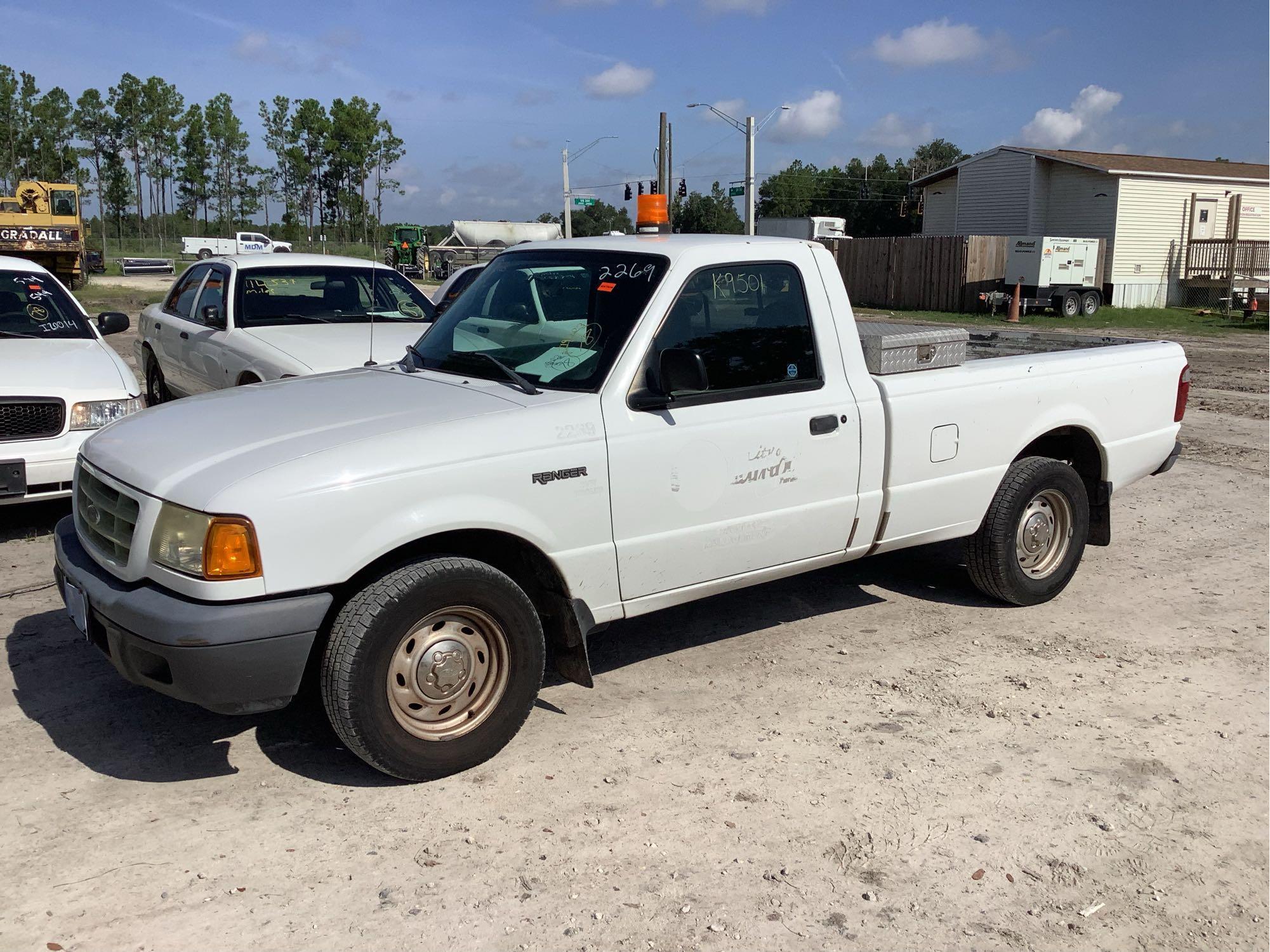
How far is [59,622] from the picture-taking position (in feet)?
17.2

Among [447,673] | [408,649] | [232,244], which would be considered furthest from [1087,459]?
[232,244]

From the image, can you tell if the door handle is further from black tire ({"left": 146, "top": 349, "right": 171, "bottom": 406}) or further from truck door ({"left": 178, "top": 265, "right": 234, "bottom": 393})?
black tire ({"left": 146, "top": 349, "right": 171, "bottom": 406})

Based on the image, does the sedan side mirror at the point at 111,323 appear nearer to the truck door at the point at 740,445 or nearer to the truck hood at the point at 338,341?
the truck hood at the point at 338,341

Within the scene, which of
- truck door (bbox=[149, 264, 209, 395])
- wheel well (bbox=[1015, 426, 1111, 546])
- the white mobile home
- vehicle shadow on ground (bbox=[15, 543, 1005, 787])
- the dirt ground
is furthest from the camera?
the white mobile home

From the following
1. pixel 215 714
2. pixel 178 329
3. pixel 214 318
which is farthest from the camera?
pixel 178 329

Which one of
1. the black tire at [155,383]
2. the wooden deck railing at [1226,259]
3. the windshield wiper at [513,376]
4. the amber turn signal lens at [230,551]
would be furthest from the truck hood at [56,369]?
the wooden deck railing at [1226,259]

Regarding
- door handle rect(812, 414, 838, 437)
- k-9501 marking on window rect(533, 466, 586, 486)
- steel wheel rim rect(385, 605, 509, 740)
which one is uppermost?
door handle rect(812, 414, 838, 437)

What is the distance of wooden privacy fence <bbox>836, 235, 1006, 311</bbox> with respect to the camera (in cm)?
3334

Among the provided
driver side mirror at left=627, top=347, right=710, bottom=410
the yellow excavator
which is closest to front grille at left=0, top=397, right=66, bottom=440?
driver side mirror at left=627, top=347, right=710, bottom=410

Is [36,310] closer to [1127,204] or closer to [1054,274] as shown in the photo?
[1054,274]

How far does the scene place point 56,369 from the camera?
690 centimetres

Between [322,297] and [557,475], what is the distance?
5.63 m

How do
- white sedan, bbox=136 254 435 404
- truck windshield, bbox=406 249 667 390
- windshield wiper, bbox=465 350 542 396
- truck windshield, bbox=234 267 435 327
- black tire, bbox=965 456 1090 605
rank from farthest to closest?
truck windshield, bbox=234 267 435 327 < white sedan, bbox=136 254 435 404 < black tire, bbox=965 456 1090 605 < truck windshield, bbox=406 249 667 390 < windshield wiper, bbox=465 350 542 396

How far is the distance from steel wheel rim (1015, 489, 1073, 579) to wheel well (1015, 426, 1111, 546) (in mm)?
241
